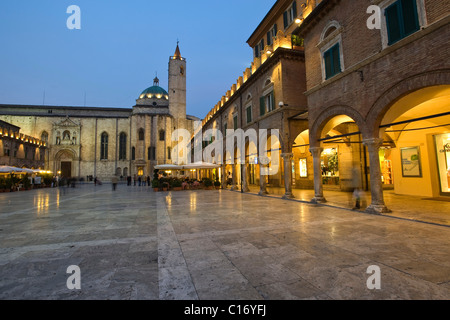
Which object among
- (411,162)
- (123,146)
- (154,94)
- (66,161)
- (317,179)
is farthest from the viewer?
(154,94)

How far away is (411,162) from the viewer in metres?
12.2

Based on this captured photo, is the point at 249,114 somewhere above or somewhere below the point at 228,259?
above

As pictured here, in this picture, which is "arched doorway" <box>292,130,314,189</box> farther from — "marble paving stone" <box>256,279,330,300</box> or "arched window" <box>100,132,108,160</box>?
"arched window" <box>100,132,108,160</box>

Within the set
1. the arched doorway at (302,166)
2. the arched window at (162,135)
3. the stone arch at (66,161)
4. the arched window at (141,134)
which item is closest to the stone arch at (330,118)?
the arched doorway at (302,166)

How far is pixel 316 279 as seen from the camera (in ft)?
9.91

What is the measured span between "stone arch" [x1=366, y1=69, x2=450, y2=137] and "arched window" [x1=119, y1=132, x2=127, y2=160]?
5701cm

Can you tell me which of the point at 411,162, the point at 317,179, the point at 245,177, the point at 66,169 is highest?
the point at 66,169

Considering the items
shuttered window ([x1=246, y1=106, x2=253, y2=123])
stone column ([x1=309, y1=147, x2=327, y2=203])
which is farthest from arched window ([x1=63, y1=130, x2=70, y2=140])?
stone column ([x1=309, y1=147, x2=327, y2=203])

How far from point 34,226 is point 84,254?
3.78m

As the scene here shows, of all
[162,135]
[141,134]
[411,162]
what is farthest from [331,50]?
[141,134]

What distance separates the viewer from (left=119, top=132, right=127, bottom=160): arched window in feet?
184

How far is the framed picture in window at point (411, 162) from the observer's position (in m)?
11.8

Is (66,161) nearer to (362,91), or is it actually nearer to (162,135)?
(162,135)

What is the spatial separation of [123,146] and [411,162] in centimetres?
5711
